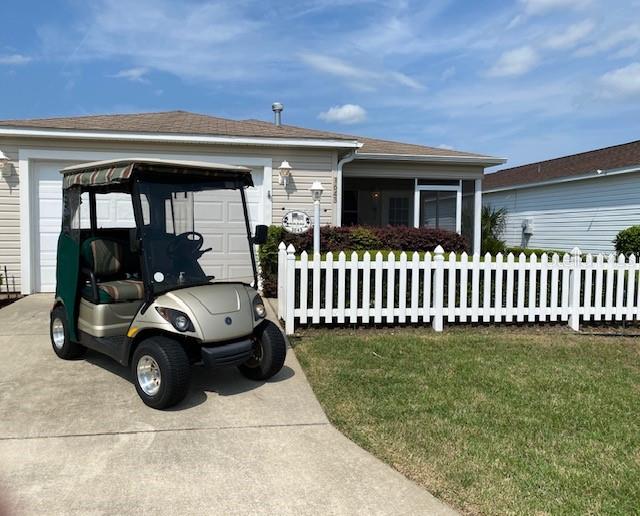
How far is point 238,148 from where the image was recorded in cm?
980

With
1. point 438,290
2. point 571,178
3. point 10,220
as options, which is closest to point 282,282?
point 438,290

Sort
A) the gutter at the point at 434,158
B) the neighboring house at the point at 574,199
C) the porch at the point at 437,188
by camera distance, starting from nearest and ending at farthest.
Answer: the gutter at the point at 434,158, the porch at the point at 437,188, the neighboring house at the point at 574,199

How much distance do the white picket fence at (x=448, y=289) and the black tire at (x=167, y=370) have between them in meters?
2.62

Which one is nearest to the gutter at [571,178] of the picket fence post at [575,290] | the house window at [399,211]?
the house window at [399,211]

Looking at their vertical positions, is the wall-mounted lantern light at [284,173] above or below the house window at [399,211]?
above

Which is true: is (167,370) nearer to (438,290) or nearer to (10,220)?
(438,290)

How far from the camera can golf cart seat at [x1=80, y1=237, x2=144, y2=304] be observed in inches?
187

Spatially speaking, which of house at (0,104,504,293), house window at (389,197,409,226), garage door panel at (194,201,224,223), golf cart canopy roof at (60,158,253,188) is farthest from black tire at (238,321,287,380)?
house window at (389,197,409,226)

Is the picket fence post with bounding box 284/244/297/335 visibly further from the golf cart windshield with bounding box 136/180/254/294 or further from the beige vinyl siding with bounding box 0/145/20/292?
the beige vinyl siding with bounding box 0/145/20/292

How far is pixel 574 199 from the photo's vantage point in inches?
685

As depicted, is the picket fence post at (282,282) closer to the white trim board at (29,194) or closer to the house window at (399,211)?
the white trim board at (29,194)

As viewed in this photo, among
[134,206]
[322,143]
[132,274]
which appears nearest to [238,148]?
[322,143]

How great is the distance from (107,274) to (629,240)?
1364cm

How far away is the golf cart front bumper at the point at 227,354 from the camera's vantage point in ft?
13.4
